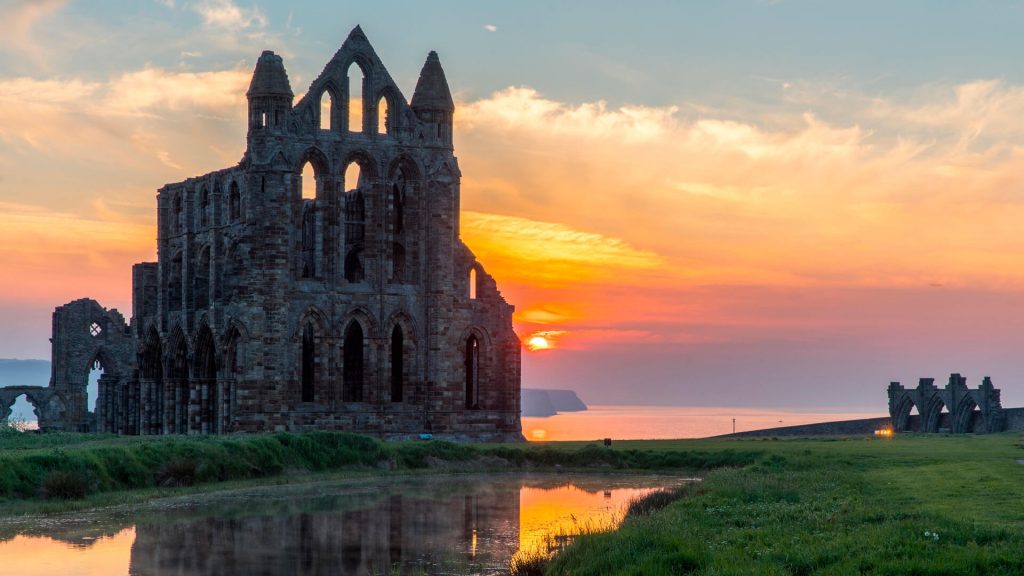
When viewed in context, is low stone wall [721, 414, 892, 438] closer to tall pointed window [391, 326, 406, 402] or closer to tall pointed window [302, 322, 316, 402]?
tall pointed window [391, 326, 406, 402]

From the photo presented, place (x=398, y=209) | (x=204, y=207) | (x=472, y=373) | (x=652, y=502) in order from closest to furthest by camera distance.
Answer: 1. (x=652, y=502)
2. (x=398, y=209)
3. (x=472, y=373)
4. (x=204, y=207)

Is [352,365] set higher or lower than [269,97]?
lower

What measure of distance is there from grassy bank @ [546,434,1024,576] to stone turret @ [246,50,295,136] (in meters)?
38.4

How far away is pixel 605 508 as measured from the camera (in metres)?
38.7

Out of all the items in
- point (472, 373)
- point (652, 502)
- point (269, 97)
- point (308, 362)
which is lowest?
point (652, 502)

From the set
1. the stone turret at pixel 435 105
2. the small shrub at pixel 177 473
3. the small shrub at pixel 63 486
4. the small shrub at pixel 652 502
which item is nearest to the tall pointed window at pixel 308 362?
the stone turret at pixel 435 105

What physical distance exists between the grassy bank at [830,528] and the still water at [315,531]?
314 cm

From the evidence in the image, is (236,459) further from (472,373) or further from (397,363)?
(472,373)

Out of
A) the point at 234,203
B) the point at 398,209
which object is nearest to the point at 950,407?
the point at 398,209

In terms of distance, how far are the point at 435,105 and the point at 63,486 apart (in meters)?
41.3

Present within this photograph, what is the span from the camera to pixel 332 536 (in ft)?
107

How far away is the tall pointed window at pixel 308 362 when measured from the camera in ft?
236

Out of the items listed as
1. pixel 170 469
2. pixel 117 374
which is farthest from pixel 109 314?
pixel 170 469

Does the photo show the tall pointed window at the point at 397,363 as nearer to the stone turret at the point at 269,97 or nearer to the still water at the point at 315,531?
the stone turret at the point at 269,97
